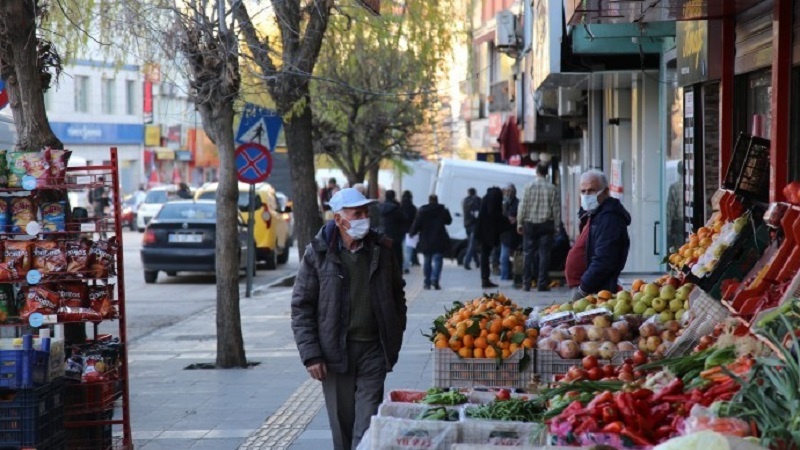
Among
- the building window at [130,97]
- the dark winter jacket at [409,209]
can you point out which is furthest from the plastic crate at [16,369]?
the building window at [130,97]

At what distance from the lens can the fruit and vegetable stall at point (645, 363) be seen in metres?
5.65

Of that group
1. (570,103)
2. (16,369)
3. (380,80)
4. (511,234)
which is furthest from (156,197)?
(16,369)

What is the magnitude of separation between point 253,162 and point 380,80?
1537 cm

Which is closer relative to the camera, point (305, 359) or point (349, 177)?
point (305, 359)

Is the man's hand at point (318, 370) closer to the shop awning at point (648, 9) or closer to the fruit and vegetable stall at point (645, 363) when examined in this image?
the fruit and vegetable stall at point (645, 363)

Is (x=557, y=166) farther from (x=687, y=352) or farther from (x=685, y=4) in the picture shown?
(x=687, y=352)

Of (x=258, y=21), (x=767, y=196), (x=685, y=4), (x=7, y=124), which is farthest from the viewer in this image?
(x=258, y=21)

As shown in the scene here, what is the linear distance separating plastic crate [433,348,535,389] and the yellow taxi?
20.7m

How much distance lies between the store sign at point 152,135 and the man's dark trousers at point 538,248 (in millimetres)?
50151

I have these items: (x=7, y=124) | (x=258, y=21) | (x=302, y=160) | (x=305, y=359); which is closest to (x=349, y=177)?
(x=302, y=160)

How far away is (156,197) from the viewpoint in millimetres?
52250

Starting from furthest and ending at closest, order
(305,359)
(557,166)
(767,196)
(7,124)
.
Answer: (557,166) < (7,124) < (767,196) < (305,359)

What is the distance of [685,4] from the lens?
35.3 feet

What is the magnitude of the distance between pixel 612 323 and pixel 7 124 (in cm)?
838
